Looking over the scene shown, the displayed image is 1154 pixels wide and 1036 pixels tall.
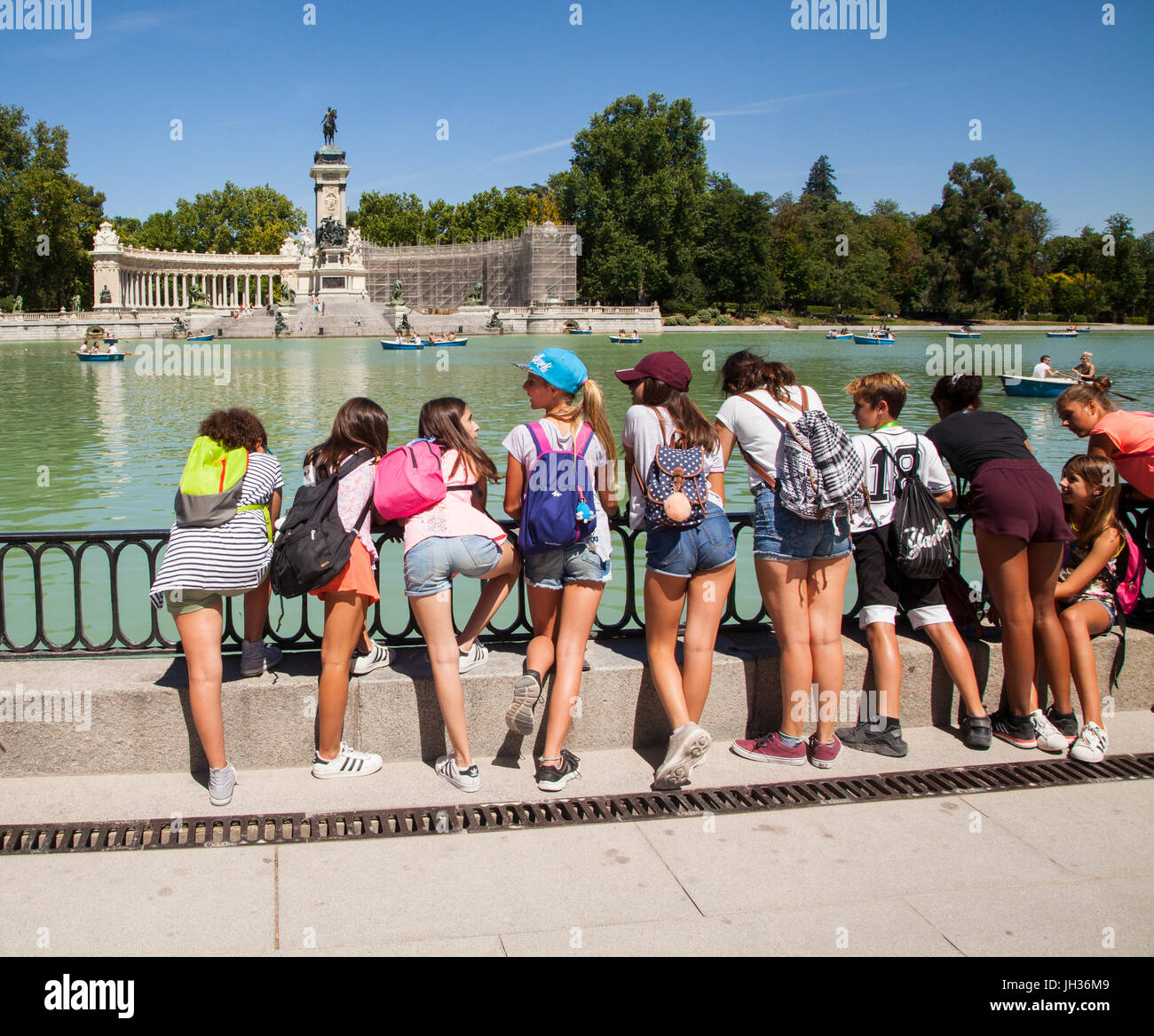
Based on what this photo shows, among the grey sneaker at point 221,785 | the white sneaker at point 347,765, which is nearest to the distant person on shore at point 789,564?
the white sneaker at point 347,765

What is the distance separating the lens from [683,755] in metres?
4.30

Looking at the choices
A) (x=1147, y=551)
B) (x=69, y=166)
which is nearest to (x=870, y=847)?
(x=1147, y=551)

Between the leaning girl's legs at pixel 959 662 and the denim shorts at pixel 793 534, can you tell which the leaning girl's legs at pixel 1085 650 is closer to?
the leaning girl's legs at pixel 959 662

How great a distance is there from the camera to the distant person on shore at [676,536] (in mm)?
4320

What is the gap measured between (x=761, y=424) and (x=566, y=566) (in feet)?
3.41

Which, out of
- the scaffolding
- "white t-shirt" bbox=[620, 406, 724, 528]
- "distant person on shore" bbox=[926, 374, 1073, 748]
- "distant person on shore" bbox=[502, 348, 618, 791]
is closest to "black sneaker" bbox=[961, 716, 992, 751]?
"distant person on shore" bbox=[926, 374, 1073, 748]

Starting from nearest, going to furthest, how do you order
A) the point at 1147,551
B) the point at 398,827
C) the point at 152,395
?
the point at 398,827 < the point at 1147,551 < the point at 152,395

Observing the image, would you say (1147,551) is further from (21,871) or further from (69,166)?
(69,166)

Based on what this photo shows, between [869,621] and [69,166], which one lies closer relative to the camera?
[869,621]

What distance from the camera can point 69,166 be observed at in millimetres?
78688

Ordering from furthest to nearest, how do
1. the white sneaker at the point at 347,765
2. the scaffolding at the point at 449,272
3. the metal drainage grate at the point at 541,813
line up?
the scaffolding at the point at 449,272, the white sneaker at the point at 347,765, the metal drainage grate at the point at 541,813

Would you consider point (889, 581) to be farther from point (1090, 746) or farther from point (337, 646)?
point (337, 646)

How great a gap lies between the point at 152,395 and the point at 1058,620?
2739 centimetres

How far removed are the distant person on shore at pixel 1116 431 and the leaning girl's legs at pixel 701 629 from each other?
6.74 ft
